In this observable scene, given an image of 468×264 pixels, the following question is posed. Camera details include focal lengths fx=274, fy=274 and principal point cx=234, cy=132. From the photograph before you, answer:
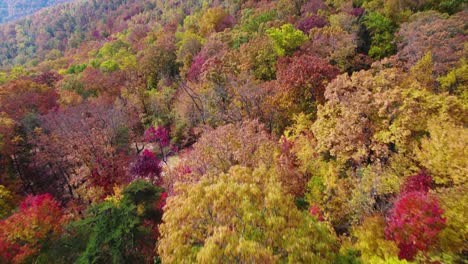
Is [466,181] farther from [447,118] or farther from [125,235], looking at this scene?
[125,235]

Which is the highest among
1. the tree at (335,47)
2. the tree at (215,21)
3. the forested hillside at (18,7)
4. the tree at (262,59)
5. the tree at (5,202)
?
the tree at (335,47)

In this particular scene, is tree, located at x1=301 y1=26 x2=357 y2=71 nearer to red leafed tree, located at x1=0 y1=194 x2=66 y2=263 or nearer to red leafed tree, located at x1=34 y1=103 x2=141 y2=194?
red leafed tree, located at x1=34 y1=103 x2=141 y2=194

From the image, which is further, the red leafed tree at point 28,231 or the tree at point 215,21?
the tree at point 215,21

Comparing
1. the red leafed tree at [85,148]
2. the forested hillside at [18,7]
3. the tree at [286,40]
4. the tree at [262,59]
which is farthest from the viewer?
the forested hillside at [18,7]

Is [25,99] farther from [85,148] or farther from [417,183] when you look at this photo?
[417,183]

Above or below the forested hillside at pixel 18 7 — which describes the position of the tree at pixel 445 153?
above

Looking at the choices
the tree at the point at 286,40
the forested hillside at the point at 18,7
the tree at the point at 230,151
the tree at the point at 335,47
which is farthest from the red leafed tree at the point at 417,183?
the forested hillside at the point at 18,7

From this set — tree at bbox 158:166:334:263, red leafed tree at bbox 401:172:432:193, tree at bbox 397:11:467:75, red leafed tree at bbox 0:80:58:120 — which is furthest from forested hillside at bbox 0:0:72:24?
red leafed tree at bbox 401:172:432:193

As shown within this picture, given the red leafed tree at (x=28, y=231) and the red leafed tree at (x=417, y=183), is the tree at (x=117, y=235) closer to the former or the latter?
the red leafed tree at (x=28, y=231)
